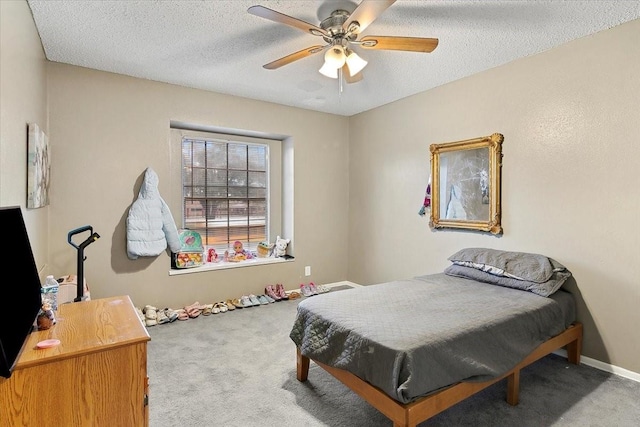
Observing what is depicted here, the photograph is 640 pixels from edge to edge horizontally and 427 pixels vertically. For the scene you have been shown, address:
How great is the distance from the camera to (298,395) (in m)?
2.16

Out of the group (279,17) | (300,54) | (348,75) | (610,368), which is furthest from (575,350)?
(279,17)

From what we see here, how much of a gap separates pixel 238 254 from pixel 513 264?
2982mm

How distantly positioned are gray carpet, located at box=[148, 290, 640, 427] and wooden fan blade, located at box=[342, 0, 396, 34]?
2218mm

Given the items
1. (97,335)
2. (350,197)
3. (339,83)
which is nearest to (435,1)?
(339,83)

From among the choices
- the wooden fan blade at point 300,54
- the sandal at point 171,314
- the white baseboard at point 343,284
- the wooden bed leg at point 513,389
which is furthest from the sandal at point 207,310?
the wooden bed leg at point 513,389

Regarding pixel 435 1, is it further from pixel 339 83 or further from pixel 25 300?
pixel 25 300

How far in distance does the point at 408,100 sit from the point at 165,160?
9.03 ft

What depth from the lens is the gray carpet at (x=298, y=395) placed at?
1.92m

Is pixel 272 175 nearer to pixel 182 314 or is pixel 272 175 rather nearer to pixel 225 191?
pixel 225 191

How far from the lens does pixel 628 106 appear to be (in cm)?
236

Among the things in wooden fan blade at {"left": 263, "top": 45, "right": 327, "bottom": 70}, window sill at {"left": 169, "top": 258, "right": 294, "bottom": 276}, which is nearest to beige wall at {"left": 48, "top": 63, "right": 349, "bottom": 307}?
window sill at {"left": 169, "top": 258, "right": 294, "bottom": 276}

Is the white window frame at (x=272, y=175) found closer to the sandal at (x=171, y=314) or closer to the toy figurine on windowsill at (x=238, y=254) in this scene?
the toy figurine on windowsill at (x=238, y=254)

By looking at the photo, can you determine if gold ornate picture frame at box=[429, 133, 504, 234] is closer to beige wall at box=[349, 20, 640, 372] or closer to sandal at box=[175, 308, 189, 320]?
beige wall at box=[349, 20, 640, 372]

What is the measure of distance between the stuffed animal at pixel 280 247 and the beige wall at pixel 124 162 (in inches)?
7.1
